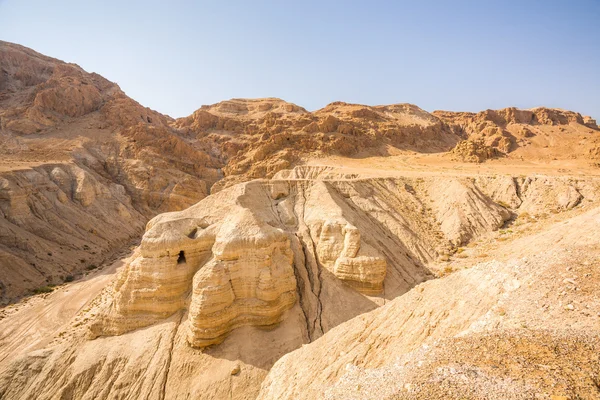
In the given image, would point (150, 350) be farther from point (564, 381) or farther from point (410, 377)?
point (564, 381)

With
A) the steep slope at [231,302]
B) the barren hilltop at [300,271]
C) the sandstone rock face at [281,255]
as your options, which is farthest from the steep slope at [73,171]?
the sandstone rock face at [281,255]

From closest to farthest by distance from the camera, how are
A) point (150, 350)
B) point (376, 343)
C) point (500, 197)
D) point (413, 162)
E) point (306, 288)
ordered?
point (376, 343) → point (150, 350) → point (306, 288) → point (500, 197) → point (413, 162)

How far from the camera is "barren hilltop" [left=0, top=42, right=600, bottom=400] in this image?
22.2 feet

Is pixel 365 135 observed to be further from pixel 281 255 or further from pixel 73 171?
pixel 73 171

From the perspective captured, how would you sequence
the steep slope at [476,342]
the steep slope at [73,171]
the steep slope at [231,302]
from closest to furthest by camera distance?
the steep slope at [476,342] → the steep slope at [231,302] → the steep slope at [73,171]

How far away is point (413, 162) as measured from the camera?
44.8 m

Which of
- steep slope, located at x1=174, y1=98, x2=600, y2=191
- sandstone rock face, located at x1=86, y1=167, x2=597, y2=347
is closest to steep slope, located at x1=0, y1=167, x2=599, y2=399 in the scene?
sandstone rock face, located at x1=86, y1=167, x2=597, y2=347

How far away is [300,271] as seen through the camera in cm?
1822

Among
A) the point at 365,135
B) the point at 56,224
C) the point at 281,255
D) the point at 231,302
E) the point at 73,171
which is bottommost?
the point at 231,302

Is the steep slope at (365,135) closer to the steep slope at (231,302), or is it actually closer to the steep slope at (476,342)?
the steep slope at (231,302)

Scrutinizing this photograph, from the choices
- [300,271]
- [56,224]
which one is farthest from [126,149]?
[300,271]

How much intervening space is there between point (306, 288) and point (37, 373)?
42.5 ft

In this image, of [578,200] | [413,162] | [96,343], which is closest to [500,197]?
[578,200]

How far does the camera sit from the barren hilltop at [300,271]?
6.75 m
